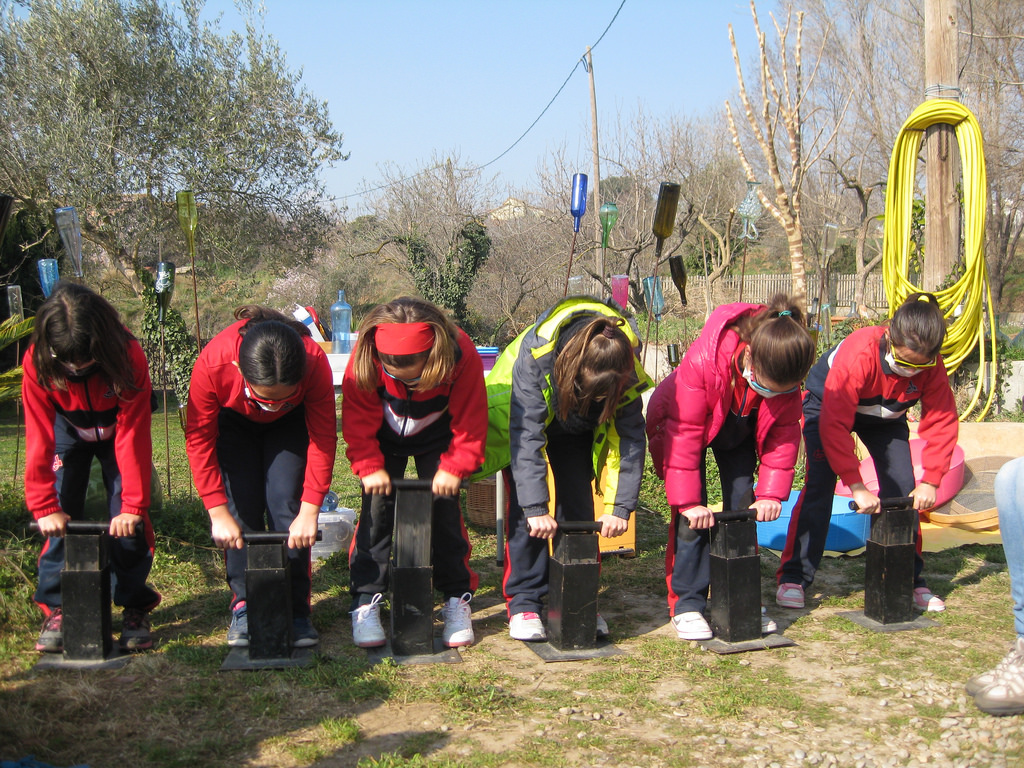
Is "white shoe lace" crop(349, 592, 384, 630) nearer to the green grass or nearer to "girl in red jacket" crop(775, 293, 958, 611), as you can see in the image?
the green grass

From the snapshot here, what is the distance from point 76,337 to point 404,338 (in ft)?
3.46

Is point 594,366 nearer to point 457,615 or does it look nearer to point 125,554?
point 457,615

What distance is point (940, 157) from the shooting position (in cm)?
641

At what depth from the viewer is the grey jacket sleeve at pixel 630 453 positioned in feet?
10.4

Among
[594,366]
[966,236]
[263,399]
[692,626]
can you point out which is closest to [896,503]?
[692,626]

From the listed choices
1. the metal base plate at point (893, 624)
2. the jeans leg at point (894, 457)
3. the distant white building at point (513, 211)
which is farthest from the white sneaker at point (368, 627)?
the distant white building at point (513, 211)

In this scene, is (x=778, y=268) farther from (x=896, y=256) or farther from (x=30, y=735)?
(x=30, y=735)

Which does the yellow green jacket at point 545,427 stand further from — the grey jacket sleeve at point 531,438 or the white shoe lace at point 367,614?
the white shoe lace at point 367,614

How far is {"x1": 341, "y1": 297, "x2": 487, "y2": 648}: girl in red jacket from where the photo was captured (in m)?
2.90

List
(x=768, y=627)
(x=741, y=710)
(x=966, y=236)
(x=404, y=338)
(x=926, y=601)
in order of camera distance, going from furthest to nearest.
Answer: (x=966, y=236), (x=926, y=601), (x=768, y=627), (x=404, y=338), (x=741, y=710)

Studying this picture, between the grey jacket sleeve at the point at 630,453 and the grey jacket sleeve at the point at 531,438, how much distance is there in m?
0.30

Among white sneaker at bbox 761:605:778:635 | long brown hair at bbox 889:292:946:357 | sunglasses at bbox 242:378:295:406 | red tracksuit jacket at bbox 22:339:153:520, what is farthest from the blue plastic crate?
red tracksuit jacket at bbox 22:339:153:520

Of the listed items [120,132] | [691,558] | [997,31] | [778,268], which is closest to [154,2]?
[120,132]

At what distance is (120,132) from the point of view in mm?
10383
